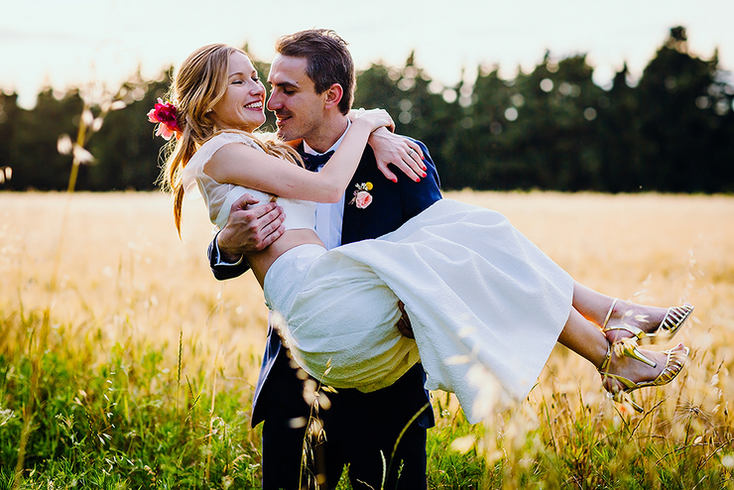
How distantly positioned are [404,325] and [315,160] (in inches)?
A: 50.4

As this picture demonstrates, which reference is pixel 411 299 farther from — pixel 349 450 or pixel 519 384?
pixel 349 450

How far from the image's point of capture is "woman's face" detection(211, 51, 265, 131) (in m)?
3.02

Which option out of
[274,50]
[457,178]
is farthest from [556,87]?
[274,50]

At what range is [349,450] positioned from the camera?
275cm

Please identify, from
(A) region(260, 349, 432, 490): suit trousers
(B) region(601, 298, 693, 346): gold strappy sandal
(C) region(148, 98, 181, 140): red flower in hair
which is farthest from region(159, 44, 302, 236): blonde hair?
(B) region(601, 298, 693, 346): gold strappy sandal

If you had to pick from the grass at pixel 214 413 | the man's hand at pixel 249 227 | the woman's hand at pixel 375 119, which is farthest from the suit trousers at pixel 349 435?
the woman's hand at pixel 375 119

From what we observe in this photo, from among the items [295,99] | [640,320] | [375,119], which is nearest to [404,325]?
[640,320]

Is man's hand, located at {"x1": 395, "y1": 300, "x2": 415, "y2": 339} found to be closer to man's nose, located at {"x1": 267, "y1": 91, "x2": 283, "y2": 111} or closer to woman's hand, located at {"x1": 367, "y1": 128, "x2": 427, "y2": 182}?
woman's hand, located at {"x1": 367, "y1": 128, "x2": 427, "y2": 182}

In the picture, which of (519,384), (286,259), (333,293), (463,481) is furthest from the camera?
(463,481)

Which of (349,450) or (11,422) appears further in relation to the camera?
(11,422)

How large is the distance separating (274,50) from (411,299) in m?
1.92

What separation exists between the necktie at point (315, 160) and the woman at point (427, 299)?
341 millimetres

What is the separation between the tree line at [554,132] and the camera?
40688 millimetres

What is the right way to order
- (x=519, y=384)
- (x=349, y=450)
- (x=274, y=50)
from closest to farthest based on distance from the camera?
(x=519, y=384)
(x=349, y=450)
(x=274, y=50)
